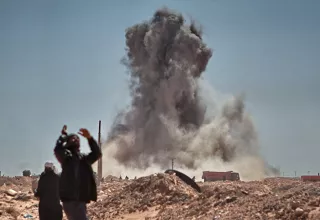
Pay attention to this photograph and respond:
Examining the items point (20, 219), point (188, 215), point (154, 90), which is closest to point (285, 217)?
point (188, 215)

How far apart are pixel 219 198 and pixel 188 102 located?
49513 millimetres

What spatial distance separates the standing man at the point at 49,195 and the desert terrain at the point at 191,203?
14.5 ft

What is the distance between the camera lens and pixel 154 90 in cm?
6278

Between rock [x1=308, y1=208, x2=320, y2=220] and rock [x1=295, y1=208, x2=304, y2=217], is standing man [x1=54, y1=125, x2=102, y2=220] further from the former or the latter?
rock [x1=295, y1=208, x2=304, y2=217]

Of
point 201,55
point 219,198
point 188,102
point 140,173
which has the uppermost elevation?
point 201,55

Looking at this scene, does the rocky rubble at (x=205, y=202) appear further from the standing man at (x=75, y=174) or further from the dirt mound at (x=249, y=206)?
the standing man at (x=75, y=174)

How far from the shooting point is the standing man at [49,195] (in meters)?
7.02

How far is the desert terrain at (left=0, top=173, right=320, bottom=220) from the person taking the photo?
1007cm

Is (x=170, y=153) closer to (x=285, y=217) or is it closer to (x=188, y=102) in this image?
(x=188, y=102)

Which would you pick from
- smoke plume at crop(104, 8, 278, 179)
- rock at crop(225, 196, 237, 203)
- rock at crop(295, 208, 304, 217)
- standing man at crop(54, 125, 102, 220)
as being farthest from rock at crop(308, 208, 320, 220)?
smoke plume at crop(104, 8, 278, 179)

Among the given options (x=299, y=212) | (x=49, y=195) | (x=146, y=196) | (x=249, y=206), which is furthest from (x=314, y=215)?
(x=146, y=196)

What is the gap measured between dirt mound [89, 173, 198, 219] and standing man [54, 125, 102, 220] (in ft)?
33.3

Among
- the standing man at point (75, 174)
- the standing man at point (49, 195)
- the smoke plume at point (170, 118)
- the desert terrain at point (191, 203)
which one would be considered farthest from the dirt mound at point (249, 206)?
the smoke plume at point (170, 118)

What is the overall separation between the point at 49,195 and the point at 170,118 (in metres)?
54.4
